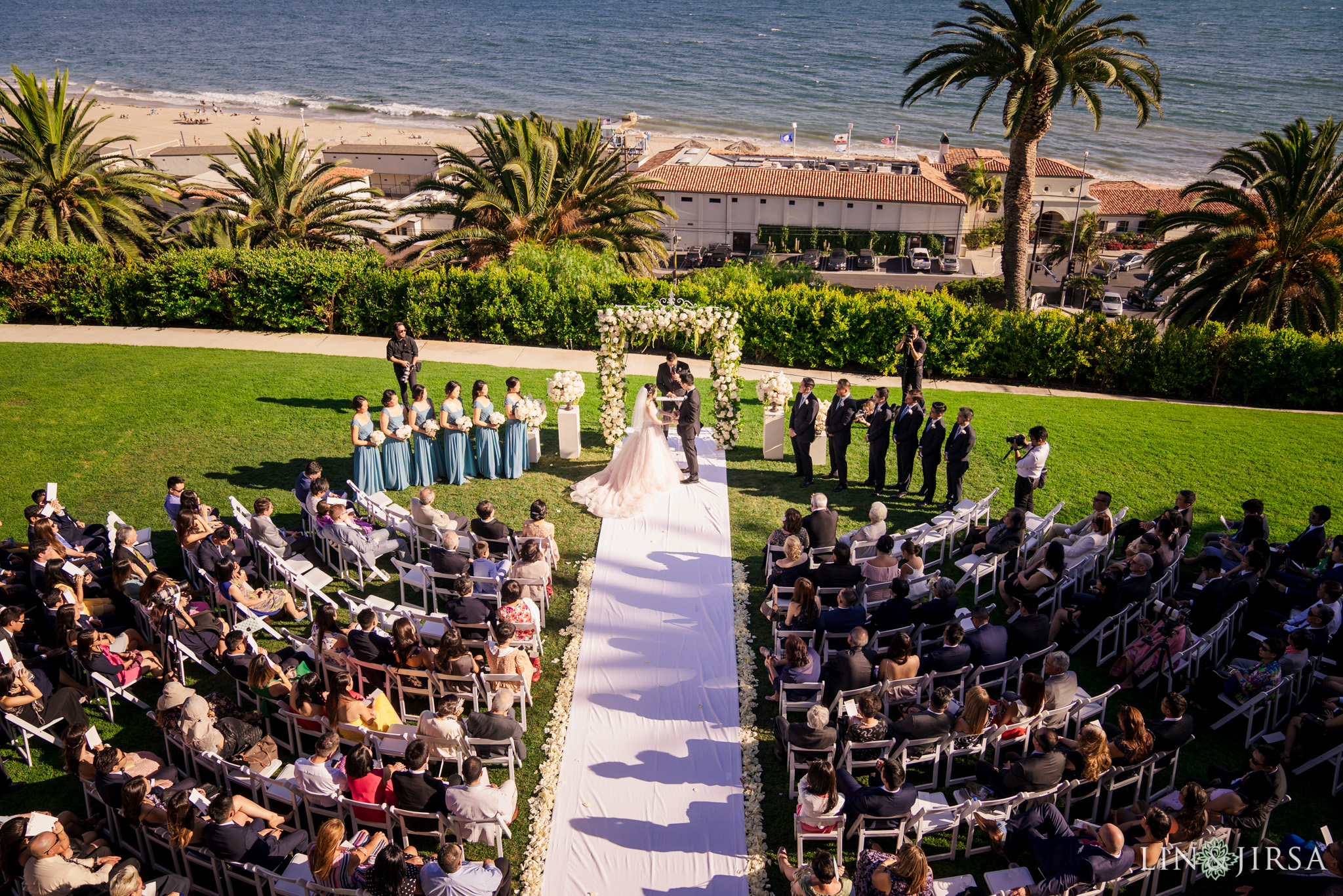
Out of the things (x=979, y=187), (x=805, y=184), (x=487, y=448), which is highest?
(x=979, y=187)

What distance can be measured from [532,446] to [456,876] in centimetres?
925

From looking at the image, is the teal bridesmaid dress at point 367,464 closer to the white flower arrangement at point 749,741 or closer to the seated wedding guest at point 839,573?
the white flower arrangement at point 749,741

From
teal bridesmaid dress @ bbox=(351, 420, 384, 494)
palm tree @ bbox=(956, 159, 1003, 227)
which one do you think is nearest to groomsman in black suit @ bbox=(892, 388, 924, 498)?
teal bridesmaid dress @ bbox=(351, 420, 384, 494)

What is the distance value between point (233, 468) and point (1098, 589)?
13.3 metres

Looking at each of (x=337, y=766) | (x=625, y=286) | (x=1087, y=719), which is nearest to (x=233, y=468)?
(x=337, y=766)

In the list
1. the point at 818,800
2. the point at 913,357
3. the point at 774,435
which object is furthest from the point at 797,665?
the point at 913,357

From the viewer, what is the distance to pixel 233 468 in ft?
48.3

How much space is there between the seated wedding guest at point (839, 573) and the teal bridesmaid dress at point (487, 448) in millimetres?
6265

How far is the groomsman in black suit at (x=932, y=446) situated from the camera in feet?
44.5

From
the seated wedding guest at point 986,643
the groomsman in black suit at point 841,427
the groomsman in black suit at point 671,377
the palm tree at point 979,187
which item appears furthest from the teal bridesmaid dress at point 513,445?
the palm tree at point 979,187

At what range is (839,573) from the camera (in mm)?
10555

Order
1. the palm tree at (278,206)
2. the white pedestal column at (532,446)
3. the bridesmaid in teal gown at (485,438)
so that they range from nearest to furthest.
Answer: the bridesmaid in teal gown at (485,438)
the white pedestal column at (532,446)
the palm tree at (278,206)

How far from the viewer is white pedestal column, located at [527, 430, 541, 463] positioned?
50.1ft

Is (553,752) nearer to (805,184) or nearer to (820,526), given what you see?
(820,526)
